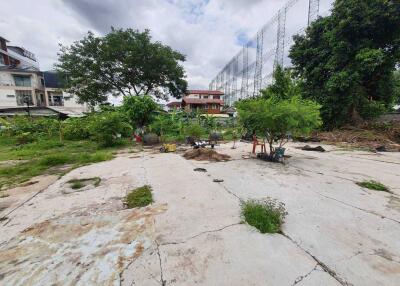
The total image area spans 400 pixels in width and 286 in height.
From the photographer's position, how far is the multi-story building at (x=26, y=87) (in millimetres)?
26469

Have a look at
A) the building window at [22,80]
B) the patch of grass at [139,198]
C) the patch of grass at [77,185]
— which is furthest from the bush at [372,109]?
the building window at [22,80]

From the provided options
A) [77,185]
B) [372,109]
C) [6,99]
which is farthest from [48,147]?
[6,99]

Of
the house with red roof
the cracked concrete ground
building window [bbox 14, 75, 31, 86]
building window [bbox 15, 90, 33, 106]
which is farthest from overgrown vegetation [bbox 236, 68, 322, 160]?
building window [bbox 14, 75, 31, 86]

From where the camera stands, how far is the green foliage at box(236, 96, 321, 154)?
5.88m

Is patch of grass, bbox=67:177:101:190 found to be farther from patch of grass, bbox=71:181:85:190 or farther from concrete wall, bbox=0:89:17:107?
concrete wall, bbox=0:89:17:107

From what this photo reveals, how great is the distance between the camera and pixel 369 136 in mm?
10938

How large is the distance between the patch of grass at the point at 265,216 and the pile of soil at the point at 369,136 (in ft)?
29.5

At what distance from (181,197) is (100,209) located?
1427 mm

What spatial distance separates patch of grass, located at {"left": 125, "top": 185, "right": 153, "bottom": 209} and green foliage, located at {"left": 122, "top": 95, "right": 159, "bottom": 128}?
9.38m

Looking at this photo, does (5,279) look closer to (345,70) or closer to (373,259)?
(373,259)

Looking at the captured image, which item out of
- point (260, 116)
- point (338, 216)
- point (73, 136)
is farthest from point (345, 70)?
point (73, 136)

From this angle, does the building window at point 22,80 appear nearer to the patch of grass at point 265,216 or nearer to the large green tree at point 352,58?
the large green tree at point 352,58

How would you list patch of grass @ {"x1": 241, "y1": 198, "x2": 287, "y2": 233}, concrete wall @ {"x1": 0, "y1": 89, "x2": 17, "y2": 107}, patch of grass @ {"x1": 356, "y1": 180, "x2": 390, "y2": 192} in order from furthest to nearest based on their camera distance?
1. concrete wall @ {"x1": 0, "y1": 89, "x2": 17, "y2": 107}
2. patch of grass @ {"x1": 356, "y1": 180, "x2": 390, "y2": 192}
3. patch of grass @ {"x1": 241, "y1": 198, "x2": 287, "y2": 233}

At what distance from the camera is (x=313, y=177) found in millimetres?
4852
